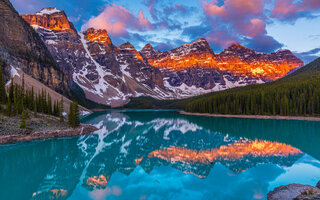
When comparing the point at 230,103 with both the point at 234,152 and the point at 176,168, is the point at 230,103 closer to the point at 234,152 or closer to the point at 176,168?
the point at 234,152

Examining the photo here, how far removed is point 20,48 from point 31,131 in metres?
116

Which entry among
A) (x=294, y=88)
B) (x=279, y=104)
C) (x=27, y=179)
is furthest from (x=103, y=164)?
(x=294, y=88)

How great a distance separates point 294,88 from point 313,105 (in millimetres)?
16689

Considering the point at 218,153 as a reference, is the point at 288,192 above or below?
above

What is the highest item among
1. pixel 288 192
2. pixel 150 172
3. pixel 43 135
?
pixel 288 192

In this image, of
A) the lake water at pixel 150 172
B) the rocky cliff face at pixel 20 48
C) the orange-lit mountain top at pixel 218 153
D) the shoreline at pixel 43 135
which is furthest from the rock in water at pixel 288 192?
the rocky cliff face at pixel 20 48

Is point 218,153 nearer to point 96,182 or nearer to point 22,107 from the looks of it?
point 96,182

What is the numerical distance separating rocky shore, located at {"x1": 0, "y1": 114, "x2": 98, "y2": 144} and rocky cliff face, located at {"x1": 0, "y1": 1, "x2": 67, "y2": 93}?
2879 inches

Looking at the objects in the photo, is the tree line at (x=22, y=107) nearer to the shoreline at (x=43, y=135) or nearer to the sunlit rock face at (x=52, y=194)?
the shoreline at (x=43, y=135)

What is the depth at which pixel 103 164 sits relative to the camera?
23.5 m

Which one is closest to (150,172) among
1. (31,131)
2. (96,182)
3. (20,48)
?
(96,182)

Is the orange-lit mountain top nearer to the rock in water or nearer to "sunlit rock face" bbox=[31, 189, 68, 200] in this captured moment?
the rock in water

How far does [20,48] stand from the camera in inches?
4911

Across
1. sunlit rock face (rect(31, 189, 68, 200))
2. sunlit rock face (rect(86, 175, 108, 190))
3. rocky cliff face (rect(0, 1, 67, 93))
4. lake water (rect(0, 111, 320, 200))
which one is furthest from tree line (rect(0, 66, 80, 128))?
rocky cliff face (rect(0, 1, 67, 93))
